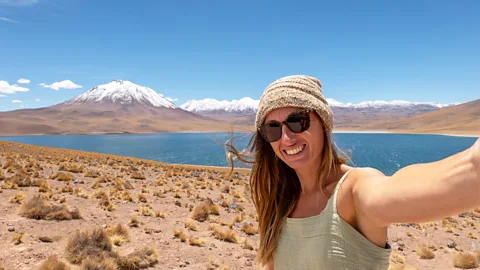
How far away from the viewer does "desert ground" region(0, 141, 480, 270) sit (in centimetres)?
520

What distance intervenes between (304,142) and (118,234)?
5.91m

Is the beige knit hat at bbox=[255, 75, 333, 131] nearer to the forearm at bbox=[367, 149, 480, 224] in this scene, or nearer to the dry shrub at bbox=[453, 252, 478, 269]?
the forearm at bbox=[367, 149, 480, 224]

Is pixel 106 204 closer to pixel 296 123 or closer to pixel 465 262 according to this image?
pixel 296 123

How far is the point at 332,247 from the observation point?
4.23ft

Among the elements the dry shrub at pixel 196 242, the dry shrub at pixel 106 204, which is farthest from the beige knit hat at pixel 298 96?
the dry shrub at pixel 106 204

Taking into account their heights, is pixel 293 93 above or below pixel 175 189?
above

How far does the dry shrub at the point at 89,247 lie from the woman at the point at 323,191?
412 cm

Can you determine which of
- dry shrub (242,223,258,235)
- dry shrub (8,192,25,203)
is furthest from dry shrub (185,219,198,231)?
dry shrub (8,192,25,203)

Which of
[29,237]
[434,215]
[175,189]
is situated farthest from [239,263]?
[175,189]

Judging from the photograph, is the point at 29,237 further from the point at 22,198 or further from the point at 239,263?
the point at 239,263

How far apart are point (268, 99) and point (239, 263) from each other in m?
5.26

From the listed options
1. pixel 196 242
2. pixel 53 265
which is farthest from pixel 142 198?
pixel 53 265

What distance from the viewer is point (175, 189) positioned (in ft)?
42.6

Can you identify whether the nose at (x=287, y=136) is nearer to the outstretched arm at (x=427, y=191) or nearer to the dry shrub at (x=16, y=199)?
the outstretched arm at (x=427, y=191)
